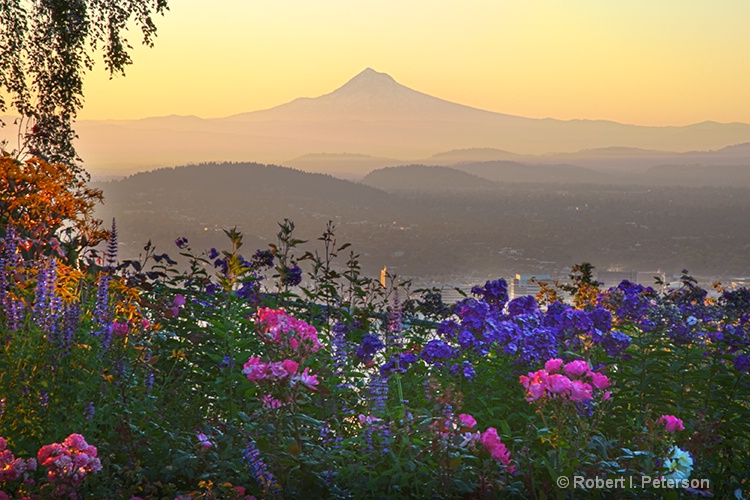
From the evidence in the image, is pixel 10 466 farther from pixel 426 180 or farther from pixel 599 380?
pixel 426 180

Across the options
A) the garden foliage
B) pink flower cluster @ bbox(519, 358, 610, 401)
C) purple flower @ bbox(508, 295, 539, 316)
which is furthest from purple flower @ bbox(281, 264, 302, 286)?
pink flower cluster @ bbox(519, 358, 610, 401)

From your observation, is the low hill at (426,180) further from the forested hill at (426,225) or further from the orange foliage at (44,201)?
the orange foliage at (44,201)

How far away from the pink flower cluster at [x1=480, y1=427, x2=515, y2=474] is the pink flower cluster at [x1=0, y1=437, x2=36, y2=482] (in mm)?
1932

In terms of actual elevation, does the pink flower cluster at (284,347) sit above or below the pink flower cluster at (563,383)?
above

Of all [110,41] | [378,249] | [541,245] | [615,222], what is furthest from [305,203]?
[110,41]

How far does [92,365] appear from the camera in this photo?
4133 millimetres

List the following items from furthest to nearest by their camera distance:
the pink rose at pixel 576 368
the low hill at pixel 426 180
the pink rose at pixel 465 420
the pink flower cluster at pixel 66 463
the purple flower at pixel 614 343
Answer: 1. the low hill at pixel 426 180
2. the purple flower at pixel 614 343
3. the pink rose at pixel 465 420
4. the pink rose at pixel 576 368
5. the pink flower cluster at pixel 66 463

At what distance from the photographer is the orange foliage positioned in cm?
639

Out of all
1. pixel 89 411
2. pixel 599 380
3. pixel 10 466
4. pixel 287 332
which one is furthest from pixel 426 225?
pixel 10 466

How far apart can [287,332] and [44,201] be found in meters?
3.08

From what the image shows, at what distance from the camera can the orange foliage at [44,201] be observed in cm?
639

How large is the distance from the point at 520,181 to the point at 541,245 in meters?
94.8

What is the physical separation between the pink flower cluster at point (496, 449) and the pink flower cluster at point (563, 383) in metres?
0.25

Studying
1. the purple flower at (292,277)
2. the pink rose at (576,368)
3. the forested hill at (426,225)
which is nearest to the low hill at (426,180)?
the forested hill at (426,225)
